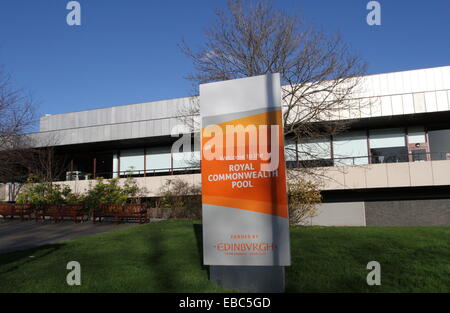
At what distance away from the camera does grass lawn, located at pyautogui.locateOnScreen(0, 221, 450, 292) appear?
19.5 feet

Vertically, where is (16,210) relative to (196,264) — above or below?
above

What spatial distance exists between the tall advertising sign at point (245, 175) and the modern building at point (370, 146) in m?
9.11

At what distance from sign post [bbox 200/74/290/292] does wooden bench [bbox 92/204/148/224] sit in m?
11.5

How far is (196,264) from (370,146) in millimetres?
19383

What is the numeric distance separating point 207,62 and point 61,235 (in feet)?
30.3

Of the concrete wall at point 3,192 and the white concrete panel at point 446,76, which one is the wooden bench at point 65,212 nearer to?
the concrete wall at point 3,192

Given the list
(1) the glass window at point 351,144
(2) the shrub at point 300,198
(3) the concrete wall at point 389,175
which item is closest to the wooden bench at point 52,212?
(2) the shrub at point 300,198

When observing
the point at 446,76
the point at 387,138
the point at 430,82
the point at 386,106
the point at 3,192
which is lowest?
the point at 3,192

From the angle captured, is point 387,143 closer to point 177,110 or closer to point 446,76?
point 446,76

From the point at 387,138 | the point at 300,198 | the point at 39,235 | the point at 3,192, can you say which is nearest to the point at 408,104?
the point at 387,138

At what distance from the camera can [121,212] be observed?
57.7 feet

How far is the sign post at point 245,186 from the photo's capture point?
5840 millimetres

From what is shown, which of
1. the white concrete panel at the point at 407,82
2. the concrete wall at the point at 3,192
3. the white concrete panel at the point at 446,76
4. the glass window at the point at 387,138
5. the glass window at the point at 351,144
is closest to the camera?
the white concrete panel at the point at 446,76
